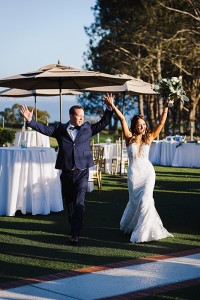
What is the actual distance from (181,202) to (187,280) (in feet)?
23.7

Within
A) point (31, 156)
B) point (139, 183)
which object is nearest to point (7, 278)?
point (139, 183)

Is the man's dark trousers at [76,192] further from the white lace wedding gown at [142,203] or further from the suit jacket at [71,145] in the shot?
the white lace wedding gown at [142,203]

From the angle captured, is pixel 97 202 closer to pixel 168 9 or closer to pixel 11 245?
pixel 11 245

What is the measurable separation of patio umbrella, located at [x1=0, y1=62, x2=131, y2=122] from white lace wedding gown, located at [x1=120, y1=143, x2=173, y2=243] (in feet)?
15.4

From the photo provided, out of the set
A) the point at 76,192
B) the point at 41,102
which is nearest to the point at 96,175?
the point at 76,192

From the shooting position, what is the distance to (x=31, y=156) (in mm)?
12570

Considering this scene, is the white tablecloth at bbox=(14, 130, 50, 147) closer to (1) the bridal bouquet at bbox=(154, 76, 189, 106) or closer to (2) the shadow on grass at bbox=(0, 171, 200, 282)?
(2) the shadow on grass at bbox=(0, 171, 200, 282)

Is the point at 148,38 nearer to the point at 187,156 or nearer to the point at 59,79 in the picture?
the point at 187,156

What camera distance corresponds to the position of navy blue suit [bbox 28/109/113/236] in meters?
9.65

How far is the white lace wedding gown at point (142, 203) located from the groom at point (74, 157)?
28.2 inches

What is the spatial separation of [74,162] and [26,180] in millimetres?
3095

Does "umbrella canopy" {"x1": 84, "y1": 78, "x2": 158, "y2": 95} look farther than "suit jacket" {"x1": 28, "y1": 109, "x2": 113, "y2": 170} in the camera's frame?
Yes

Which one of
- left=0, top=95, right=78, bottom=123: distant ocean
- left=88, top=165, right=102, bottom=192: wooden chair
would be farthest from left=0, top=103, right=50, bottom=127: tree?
left=88, top=165, right=102, bottom=192: wooden chair

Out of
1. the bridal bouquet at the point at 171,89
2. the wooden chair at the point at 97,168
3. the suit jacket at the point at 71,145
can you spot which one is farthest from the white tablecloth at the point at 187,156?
the suit jacket at the point at 71,145
